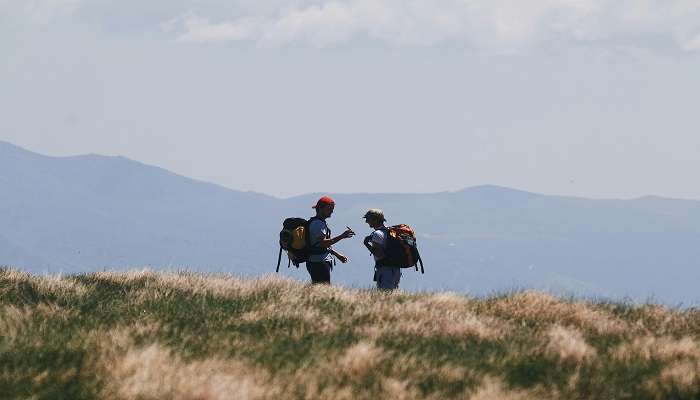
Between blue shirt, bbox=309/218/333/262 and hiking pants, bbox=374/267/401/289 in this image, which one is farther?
hiking pants, bbox=374/267/401/289

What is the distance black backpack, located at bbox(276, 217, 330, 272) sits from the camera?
15719 mm

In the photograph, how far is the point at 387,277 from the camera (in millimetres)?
16062

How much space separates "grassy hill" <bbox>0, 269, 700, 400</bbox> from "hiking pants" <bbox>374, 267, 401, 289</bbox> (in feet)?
11.3

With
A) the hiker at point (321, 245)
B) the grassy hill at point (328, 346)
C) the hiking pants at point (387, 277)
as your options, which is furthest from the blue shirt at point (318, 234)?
the grassy hill at point (328, 346)

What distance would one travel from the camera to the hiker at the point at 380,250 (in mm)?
15641

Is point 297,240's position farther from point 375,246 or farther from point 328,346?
point 328,346

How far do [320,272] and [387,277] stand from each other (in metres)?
1.16

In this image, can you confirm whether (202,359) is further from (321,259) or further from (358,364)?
(321,259)

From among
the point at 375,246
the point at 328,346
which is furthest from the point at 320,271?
the point at 328,346

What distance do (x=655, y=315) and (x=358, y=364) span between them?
5.06 meters

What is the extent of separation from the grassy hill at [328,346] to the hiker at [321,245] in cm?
306

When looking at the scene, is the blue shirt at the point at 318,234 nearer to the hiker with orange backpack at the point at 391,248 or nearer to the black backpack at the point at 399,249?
the hiker with orange backpack at the point at 391,248

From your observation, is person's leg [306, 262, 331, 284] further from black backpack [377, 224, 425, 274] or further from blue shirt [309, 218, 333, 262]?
black backpack [377, 224, 425, 274]

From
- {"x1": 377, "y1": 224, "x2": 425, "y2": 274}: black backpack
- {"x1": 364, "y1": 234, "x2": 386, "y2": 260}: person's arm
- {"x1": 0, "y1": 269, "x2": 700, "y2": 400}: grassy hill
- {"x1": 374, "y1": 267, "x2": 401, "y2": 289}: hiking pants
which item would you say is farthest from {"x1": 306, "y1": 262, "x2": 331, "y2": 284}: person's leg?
{"x1": 0, "y1": 269, "x2": 700, "y2": 400}: grassy hill
